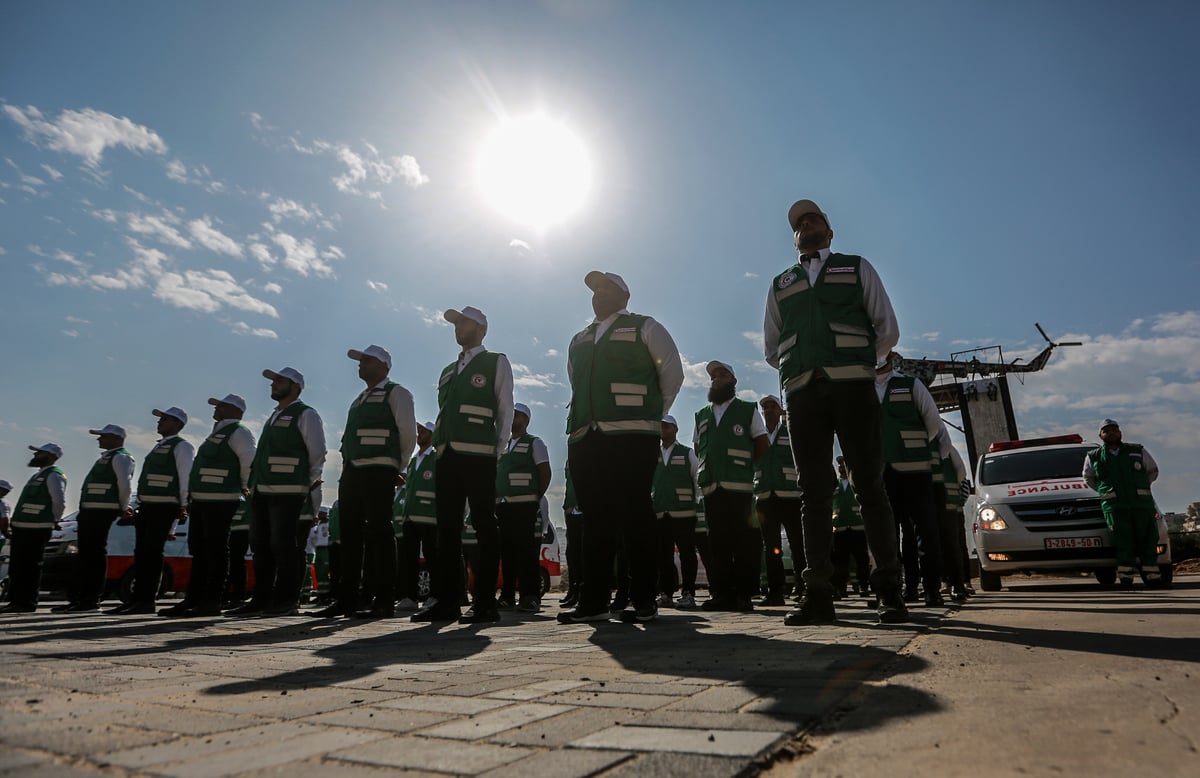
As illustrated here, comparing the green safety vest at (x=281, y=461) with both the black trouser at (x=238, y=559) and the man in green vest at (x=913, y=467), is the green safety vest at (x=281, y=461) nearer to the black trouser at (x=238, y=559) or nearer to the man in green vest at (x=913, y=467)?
the black trouser at (x=238, y=559)

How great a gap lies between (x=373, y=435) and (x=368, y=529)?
0.79 metres

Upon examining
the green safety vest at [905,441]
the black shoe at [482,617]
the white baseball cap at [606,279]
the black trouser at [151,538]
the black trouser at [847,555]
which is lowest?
the black shoe at [482,617]

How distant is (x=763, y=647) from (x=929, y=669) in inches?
32.3

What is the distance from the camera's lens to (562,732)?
163 cm

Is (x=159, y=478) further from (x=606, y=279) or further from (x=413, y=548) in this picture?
(x=606, y=279)

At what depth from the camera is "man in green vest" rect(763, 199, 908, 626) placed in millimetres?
4270

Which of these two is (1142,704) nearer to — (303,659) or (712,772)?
(712,772)

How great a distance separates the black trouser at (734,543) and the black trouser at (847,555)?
3050 mm

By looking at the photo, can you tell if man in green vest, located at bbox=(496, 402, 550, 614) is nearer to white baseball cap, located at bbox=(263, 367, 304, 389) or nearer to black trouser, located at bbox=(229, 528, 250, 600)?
white baseball cap, located at bbox=(263, 367, 304, 389)

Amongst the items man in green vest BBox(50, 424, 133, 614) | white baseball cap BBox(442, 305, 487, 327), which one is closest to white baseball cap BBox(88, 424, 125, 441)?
man in green vest BBox(50, 424, 133, 614)

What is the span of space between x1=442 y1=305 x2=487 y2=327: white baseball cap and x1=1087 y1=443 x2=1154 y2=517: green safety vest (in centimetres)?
747

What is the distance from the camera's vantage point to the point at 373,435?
6.36 m

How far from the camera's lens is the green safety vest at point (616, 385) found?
16.0ft

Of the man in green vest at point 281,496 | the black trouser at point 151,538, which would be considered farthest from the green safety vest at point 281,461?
the black trouser at point 151,538
